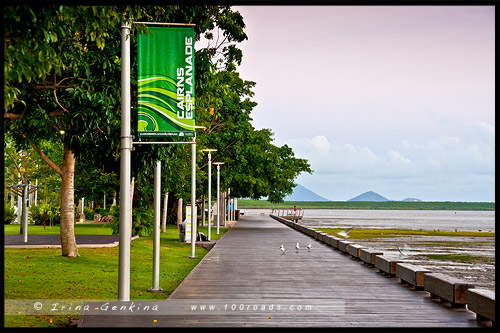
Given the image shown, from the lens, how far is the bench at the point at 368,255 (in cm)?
1906

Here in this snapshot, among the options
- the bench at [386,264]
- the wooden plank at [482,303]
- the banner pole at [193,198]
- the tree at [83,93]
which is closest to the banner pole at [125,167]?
the tree at [83,93]

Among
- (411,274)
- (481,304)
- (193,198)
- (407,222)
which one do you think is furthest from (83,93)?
A: (407,222)

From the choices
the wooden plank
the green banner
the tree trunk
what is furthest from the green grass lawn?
the wooden plank

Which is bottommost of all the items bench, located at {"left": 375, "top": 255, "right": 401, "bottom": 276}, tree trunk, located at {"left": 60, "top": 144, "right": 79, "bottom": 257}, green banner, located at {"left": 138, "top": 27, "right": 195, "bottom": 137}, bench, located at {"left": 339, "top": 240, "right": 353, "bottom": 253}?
bench, located at {"left": 339, "top": 240, "right": 353, "bottom": 253}

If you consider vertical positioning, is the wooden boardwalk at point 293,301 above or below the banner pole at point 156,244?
below

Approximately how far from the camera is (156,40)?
10.4m

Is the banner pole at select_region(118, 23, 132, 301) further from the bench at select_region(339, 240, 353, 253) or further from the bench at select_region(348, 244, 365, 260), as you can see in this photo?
the bench at select_region(339, 240, 353, 253)

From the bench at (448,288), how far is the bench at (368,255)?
6006 millimetres

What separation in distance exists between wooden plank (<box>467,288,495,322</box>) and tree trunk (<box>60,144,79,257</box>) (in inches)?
516

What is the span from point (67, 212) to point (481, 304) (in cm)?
1378

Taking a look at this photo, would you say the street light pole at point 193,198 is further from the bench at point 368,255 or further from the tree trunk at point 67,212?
the bench at point 368,255

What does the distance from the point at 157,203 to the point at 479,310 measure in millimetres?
7785

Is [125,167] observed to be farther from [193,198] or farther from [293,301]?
[193,198]

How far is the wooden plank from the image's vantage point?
31.6 feet
